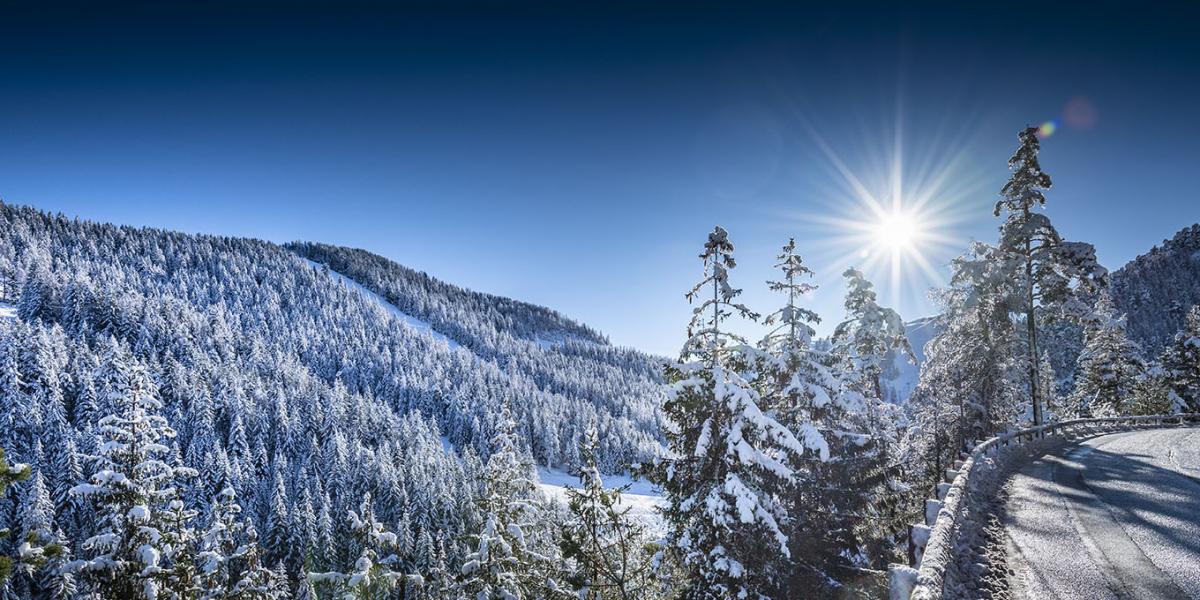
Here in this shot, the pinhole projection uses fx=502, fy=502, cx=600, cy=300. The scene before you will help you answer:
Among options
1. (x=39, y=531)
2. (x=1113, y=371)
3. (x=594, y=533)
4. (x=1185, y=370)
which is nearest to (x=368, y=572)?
(x=594, y=533)

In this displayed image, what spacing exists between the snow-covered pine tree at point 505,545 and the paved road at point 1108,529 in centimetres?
1107

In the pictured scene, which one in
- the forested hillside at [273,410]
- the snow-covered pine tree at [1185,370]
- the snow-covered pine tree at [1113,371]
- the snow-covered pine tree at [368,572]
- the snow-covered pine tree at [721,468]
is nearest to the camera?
the snow-covered pine tree at [721,468]

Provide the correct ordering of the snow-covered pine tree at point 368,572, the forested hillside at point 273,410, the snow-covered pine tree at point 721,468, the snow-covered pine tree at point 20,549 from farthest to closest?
the forested hillside at point 273,410 < the snow-covered pine tree at point 368,572 < the snow-covered pine tree at point 721,468 < the snow-covered pine tree at point 20,549

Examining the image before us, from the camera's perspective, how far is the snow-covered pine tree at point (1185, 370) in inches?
1145

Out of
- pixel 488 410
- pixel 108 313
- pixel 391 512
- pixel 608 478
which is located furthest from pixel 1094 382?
pixel 108 313

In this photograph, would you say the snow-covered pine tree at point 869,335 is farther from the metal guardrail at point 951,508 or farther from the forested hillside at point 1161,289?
the forested hillside at point 1161,289

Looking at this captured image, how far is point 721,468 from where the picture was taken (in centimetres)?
1258

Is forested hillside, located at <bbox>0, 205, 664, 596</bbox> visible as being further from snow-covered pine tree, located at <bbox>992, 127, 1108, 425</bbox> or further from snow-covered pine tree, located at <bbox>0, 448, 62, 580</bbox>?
snow-covered pine tree, located at <bbox>992, 127, 1108, 425</bbox>

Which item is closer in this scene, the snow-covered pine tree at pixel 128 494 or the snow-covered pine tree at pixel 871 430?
the snow-covered pine tree at pixel 128 494

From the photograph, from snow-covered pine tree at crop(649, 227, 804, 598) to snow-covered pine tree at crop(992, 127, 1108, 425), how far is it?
12.5 m

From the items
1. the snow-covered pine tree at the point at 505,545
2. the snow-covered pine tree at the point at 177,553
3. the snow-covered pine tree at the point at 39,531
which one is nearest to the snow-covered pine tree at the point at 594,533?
the snow-covered pine tree at the point at 505,545

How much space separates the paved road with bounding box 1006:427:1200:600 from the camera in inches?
232

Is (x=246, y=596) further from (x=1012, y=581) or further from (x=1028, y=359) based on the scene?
(x=1028, y=359)

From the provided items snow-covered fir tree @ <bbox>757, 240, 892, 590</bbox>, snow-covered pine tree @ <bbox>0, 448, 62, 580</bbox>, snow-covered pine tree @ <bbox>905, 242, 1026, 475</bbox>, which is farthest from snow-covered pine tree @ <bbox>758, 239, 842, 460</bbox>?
snow-covered pine tree @ <bbox>0, 448, 62, 580</bbox>
